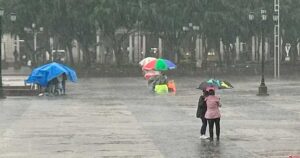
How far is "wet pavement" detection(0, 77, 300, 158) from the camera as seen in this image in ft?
46.5

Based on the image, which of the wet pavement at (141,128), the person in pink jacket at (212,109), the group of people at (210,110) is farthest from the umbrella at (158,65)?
the person in pink jacket at (212,109)

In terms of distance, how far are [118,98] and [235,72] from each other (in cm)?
3240

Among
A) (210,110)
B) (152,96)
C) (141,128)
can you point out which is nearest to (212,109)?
(210,110)

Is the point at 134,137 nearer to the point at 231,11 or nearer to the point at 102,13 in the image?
the point at 102,13

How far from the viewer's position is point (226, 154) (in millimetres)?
13734

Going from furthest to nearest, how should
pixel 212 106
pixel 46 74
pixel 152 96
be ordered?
pixel 46 74 → pixel 152 96 → pixel 212 106

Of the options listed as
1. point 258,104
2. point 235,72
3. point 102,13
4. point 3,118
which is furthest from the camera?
point 235,72

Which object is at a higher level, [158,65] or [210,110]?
[158,65]

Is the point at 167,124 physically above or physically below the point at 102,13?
below

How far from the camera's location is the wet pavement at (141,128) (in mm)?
14180

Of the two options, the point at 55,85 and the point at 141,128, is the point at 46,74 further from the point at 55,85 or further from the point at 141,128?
the point at 141,128

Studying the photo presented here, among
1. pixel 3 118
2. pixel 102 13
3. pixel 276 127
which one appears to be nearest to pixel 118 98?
pixel 3 118

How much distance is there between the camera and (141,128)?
18.7 metres

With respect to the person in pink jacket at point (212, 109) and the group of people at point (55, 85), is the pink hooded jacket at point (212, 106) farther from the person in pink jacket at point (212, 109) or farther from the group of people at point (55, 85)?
the group of people at point (55, 85)
